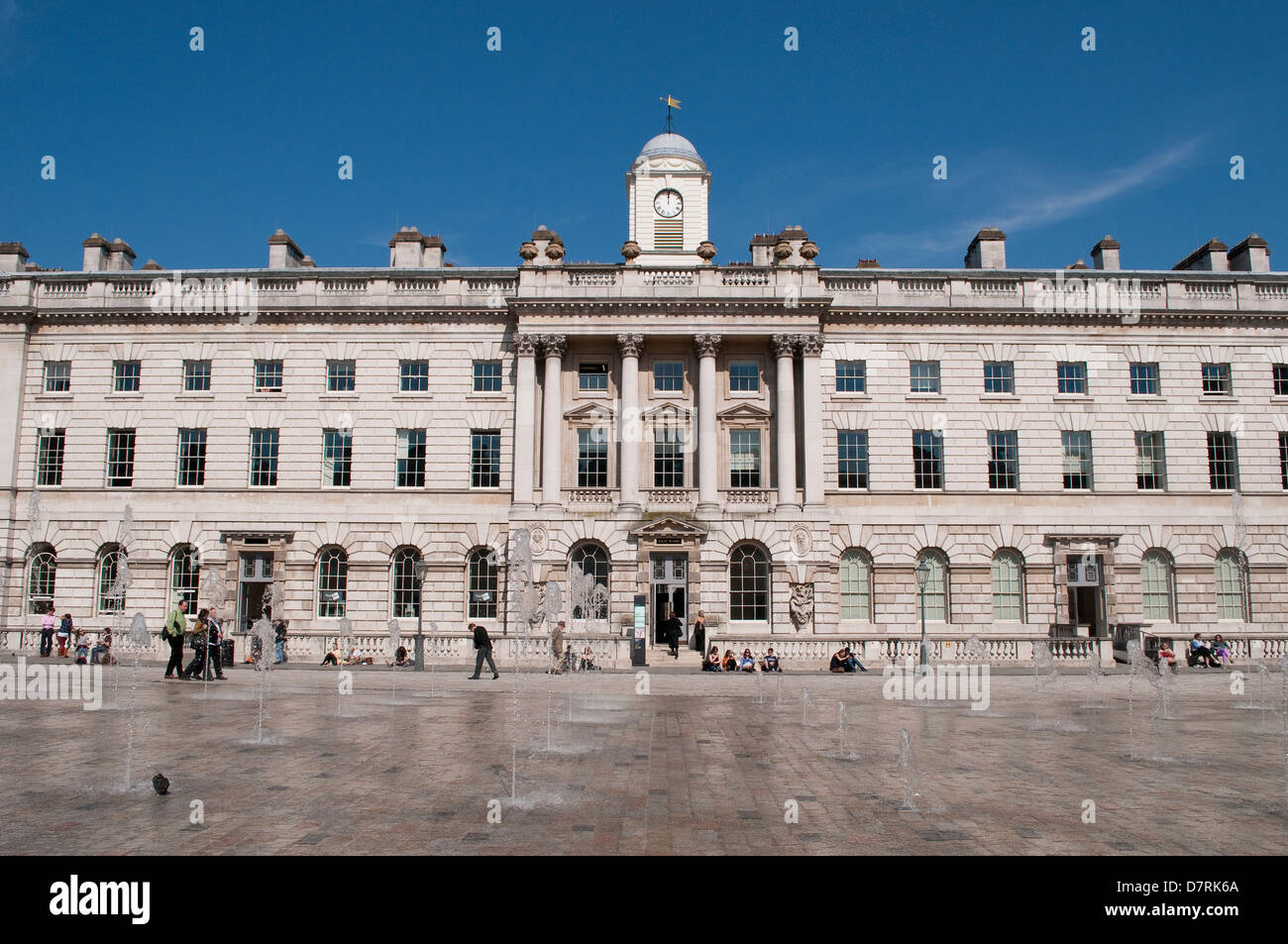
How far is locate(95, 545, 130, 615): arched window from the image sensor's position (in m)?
39.7

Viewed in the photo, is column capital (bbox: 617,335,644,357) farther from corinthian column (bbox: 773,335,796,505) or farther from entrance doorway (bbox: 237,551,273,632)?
entrance doorway (bbox: 237,551,273,632)

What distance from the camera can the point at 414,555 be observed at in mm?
40812

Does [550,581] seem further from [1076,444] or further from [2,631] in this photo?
[1076,444]

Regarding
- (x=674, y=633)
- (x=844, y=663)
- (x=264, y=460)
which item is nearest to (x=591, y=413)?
(x=674, y=633)

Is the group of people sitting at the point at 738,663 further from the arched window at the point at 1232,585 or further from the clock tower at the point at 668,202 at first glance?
the clock tower at the point at 668,202

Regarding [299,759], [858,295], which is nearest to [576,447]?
[858,295]

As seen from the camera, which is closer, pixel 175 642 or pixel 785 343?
pixel 175 642

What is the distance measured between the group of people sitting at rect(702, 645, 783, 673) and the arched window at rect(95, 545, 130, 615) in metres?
25.8

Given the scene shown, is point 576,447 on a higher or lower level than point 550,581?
higher

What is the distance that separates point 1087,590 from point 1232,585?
6354 millimetres

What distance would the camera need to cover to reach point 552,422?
40.4m

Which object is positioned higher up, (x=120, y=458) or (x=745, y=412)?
(x=745, y=412)

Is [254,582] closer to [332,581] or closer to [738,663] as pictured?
[332,581]
